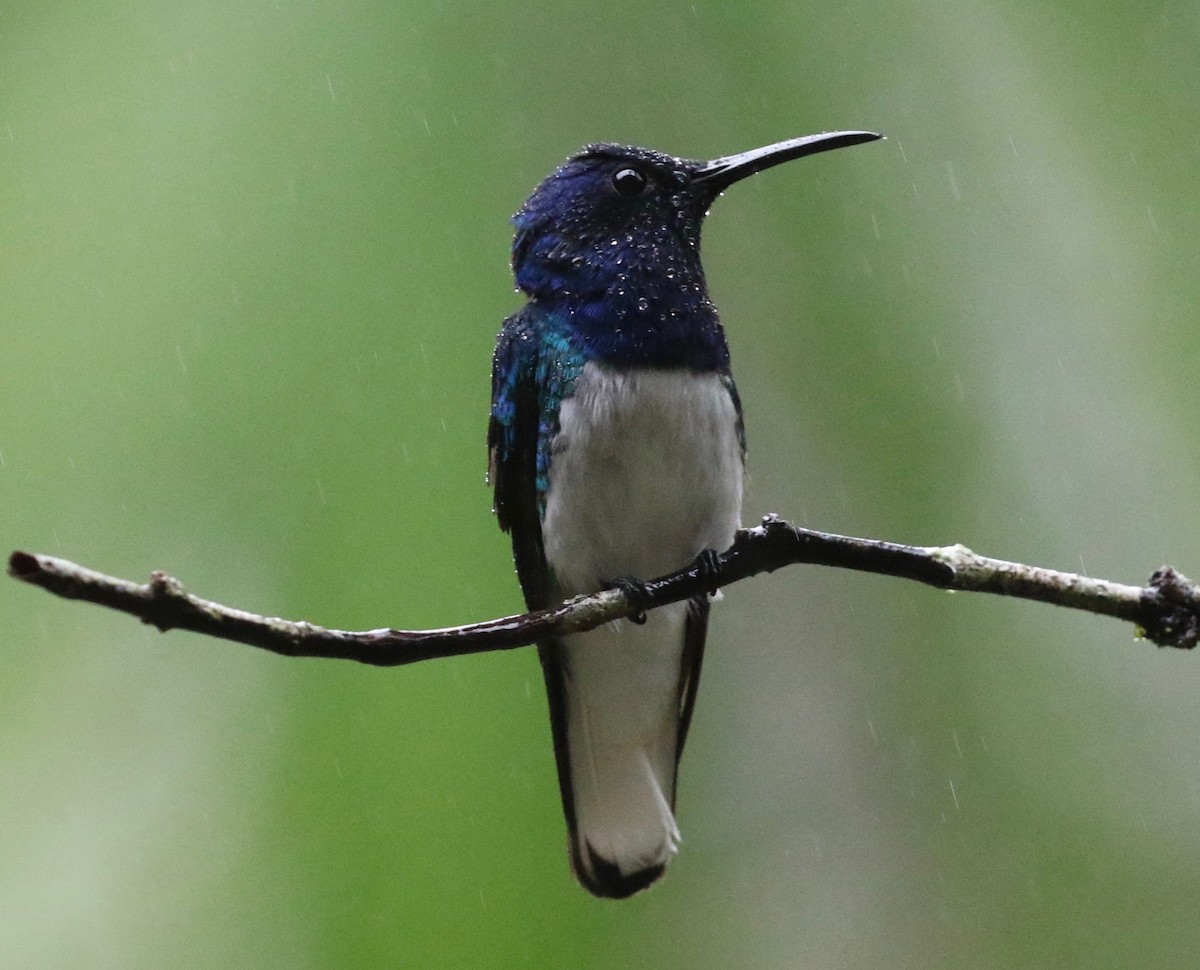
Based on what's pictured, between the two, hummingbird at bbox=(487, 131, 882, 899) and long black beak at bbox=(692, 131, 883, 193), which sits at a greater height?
long black beak at bbox=(692, 131, 883, 193)

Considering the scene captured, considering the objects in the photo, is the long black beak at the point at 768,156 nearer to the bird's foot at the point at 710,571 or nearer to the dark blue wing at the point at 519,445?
the dark blue wing at the point at 519,445

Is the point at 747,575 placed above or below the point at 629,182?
below

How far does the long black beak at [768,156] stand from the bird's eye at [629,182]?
0.09 meters

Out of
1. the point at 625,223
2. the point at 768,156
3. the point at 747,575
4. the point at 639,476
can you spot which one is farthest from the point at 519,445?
the point at 747,575

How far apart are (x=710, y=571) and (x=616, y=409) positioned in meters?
0.47

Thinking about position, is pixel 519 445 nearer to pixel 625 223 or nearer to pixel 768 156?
pixel 625 223

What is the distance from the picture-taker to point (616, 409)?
6.63ft

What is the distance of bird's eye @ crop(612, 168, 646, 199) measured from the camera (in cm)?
229

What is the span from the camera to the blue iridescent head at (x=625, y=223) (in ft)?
6.93

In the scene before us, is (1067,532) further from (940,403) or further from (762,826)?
(762,826)

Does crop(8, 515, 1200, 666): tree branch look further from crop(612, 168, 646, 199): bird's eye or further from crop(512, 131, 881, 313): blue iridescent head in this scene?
crop(612, 168, 646, 199): bird's eye

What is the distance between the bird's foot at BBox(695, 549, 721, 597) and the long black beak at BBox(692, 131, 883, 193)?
27.3 inches

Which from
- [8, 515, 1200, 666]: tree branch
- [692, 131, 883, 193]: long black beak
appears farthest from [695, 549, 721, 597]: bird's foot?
[692, 131, 883, 193]: long black beak

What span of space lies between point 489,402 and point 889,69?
121cm
